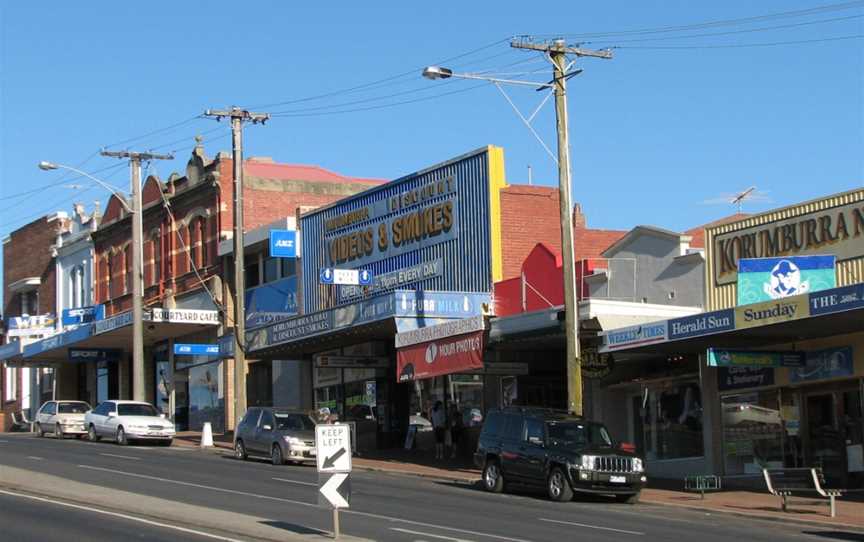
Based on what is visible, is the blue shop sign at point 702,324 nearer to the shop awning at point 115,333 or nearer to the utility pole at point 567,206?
the utility pole at point 567,206

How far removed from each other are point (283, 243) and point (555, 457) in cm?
2021

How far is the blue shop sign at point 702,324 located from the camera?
2525cm

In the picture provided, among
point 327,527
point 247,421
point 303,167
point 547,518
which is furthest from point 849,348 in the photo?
point 303,167

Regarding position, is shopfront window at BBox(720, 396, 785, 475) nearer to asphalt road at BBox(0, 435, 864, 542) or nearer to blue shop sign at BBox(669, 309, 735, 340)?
blue shop sign at BBox(669, 309, 735, 340)

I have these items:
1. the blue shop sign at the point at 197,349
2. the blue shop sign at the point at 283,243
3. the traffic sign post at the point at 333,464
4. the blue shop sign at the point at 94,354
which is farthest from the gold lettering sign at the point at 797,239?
the blue shop sign at the point at 94,354

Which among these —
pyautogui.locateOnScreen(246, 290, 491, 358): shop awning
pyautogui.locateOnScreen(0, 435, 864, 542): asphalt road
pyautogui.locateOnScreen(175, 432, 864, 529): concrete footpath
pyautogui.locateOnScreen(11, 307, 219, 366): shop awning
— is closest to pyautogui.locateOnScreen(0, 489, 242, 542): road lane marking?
pyautogui.locateOnScreen(0, 435, 864, 542): asphalt road

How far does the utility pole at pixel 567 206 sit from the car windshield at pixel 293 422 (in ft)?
27.0

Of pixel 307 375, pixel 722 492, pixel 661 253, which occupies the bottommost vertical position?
pixel 722 492

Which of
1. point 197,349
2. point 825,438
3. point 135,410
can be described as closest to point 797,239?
point 825,438

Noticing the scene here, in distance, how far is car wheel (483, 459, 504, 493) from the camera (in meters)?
26.0

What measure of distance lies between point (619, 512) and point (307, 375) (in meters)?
22.1

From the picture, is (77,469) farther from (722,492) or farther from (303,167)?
(303,167)

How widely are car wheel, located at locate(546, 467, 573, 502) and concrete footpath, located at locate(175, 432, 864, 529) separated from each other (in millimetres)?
1810

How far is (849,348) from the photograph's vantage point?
26109 mm
